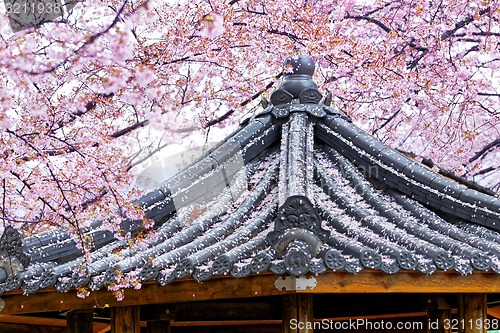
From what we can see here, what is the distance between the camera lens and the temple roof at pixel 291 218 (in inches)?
182

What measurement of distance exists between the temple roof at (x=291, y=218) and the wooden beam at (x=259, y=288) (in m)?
0.14

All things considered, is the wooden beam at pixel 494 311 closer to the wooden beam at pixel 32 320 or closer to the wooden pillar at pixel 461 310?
the wooden pillar at pixel 461 310

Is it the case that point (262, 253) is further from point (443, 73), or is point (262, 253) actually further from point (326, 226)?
point (443, 73)

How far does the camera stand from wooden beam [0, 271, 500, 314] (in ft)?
15.2

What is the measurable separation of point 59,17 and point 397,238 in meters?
2.61

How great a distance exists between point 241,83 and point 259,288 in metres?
5.16

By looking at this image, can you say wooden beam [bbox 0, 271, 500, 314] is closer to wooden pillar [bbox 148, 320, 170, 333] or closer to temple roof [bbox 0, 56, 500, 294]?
temple roof [bbox 0, 56, 500, 294]

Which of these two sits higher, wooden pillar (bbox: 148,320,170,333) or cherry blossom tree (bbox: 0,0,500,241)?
cherry blossom tree (bbox: 0,0,500,241)

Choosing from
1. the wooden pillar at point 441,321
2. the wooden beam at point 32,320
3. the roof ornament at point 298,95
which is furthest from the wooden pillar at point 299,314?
the wooden beam at point 32,320

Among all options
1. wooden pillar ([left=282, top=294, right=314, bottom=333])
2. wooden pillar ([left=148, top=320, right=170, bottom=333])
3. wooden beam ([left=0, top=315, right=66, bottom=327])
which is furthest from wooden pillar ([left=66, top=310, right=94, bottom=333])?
wooden pillar ([left=282, top=294, right=314, bottom=333])

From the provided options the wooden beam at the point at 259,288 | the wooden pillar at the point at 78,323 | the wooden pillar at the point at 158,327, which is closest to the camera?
the wooden beam at the point at 259,288

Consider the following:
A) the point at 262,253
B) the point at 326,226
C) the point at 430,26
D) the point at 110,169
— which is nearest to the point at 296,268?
the point at 262,253

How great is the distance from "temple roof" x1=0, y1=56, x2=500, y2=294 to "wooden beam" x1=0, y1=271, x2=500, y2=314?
0.45 ft

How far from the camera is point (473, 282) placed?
4.89 meters
